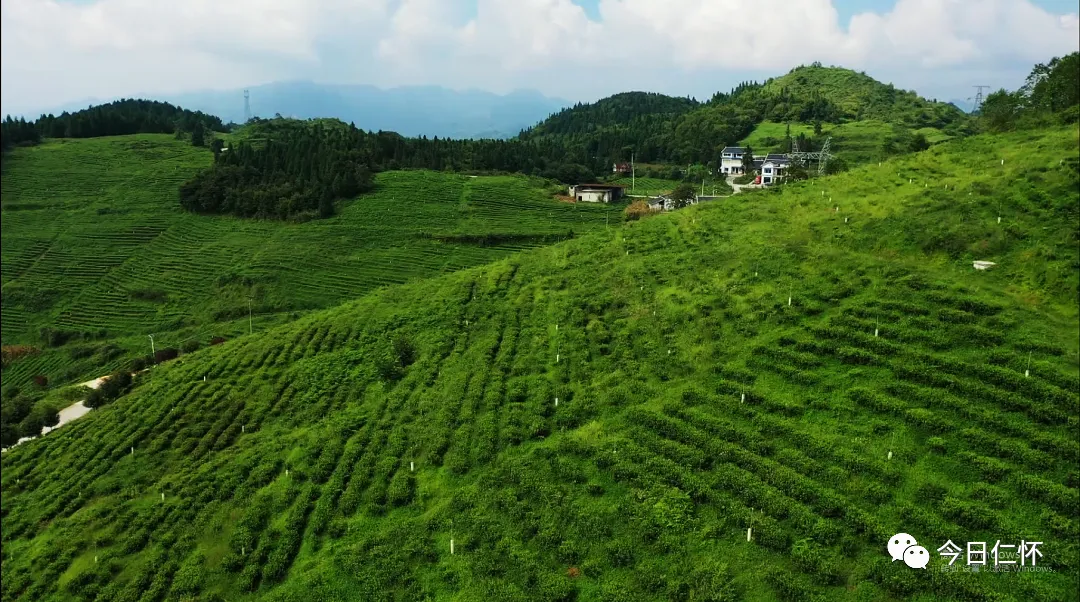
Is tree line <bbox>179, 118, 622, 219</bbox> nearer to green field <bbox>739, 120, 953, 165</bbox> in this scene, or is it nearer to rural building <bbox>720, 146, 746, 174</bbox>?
rural building <bbox>720, 146, 746, 174</bbox>

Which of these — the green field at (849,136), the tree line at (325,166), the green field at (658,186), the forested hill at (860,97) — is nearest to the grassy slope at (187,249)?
the tree line at (325,166)

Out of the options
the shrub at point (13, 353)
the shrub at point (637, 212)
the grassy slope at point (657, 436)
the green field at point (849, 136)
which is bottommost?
the shrub at point (13, 353)

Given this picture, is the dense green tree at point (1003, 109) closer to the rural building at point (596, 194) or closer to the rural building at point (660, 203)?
the rural building at point (660, 203)

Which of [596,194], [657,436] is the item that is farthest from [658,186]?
[657,436]

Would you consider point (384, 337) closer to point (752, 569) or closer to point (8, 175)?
point (752, 569)

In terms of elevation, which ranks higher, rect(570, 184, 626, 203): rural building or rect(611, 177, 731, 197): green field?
rect(611, 177, 731, 197): green field

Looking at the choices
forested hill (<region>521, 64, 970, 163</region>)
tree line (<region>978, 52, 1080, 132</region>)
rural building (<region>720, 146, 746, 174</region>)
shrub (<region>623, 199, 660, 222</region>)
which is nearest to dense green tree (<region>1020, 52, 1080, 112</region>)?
tree line (<region>978, 52, 1080, 132</region>)
